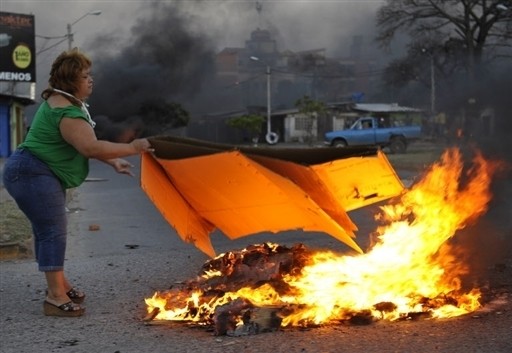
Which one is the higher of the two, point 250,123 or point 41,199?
point 250,123

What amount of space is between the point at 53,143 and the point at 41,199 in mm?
382

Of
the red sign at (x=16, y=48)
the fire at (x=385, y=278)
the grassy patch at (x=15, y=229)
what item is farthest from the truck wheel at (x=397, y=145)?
the fire at (x=385, y=278)

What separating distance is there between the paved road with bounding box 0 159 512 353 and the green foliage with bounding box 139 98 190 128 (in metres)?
2.97

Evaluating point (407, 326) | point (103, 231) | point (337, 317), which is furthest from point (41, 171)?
point (103, 231)

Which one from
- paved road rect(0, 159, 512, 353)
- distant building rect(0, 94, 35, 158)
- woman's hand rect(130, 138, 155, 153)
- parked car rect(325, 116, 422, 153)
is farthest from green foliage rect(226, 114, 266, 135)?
woman's hand rect(130, 138, 155, 153)

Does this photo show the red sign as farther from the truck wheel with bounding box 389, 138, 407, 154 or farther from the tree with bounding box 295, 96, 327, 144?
the tree with bounding box 295, 96, 327, 144

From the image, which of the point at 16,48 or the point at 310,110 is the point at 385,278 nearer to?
the point at 16,48

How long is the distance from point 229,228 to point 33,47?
1365 inches

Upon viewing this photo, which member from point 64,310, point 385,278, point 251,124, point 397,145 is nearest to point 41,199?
point 64,310

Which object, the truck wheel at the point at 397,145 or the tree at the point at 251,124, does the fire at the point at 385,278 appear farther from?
the tree at the point at 251,124

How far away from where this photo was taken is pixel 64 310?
4.64 m

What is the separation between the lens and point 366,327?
418 centimetres

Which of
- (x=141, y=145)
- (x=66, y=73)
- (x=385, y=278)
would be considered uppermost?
(x=66, y=73)

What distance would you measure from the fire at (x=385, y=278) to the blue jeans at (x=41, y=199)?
74 cm
